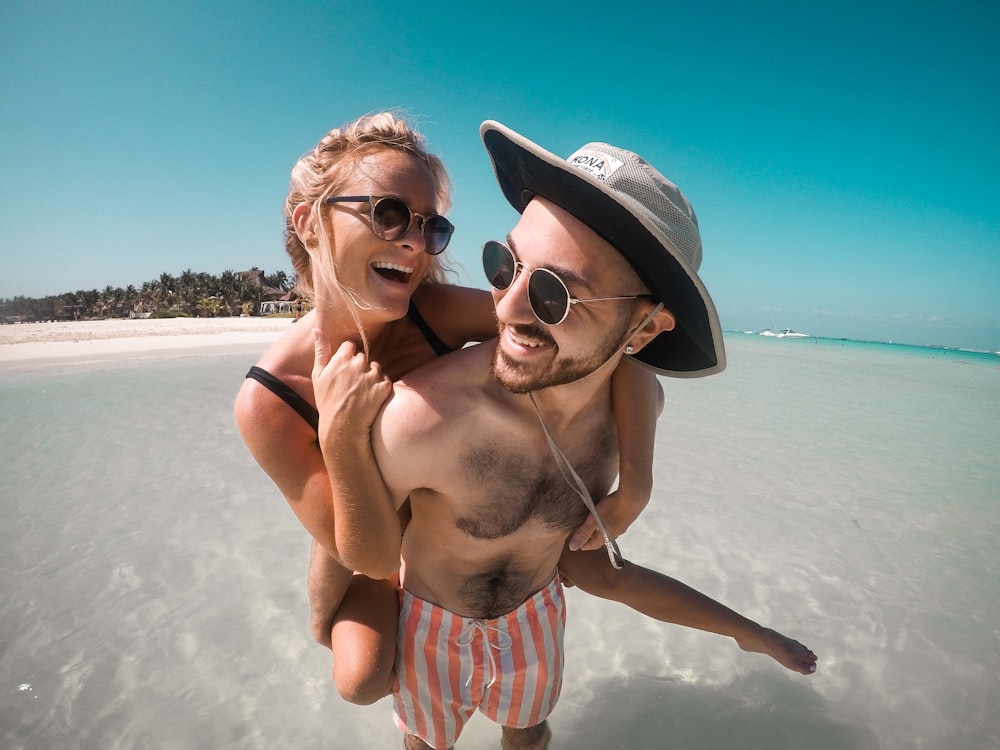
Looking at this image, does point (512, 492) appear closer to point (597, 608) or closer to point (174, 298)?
point (597, 608)

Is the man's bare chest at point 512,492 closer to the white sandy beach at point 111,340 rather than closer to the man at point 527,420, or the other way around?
the man at point 527,420

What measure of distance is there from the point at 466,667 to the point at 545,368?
119 cm

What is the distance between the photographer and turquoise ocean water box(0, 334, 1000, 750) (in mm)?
2461

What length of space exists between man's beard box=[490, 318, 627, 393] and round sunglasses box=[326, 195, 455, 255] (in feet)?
1.83

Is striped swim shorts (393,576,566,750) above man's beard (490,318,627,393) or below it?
below

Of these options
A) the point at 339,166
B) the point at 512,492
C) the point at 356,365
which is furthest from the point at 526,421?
the point at 339,166

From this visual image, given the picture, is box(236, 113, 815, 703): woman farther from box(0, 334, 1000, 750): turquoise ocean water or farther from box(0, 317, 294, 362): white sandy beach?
box(0, 317, 294, 362): white sandy beach

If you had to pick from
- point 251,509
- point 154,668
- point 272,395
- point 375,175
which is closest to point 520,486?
point 272,395

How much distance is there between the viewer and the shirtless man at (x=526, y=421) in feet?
4.73

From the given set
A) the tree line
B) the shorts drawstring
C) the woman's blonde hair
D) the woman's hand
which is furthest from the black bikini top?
the tree line

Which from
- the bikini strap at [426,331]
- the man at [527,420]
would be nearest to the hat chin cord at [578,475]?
the man at [527,420]

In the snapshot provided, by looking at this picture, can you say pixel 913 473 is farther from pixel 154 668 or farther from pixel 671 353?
pixel 154 668

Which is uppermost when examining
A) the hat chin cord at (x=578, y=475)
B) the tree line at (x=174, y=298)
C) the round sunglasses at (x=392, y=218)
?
the round sunglasses at (x=392, y=218)

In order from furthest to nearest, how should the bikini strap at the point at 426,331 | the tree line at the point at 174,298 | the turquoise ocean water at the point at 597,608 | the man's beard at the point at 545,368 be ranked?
the tree line at the point at 174,298
the turquoise ocean water at the point at 597,608
the bikini strap at the point at 426,331
the man's beard at the point at 545,368
